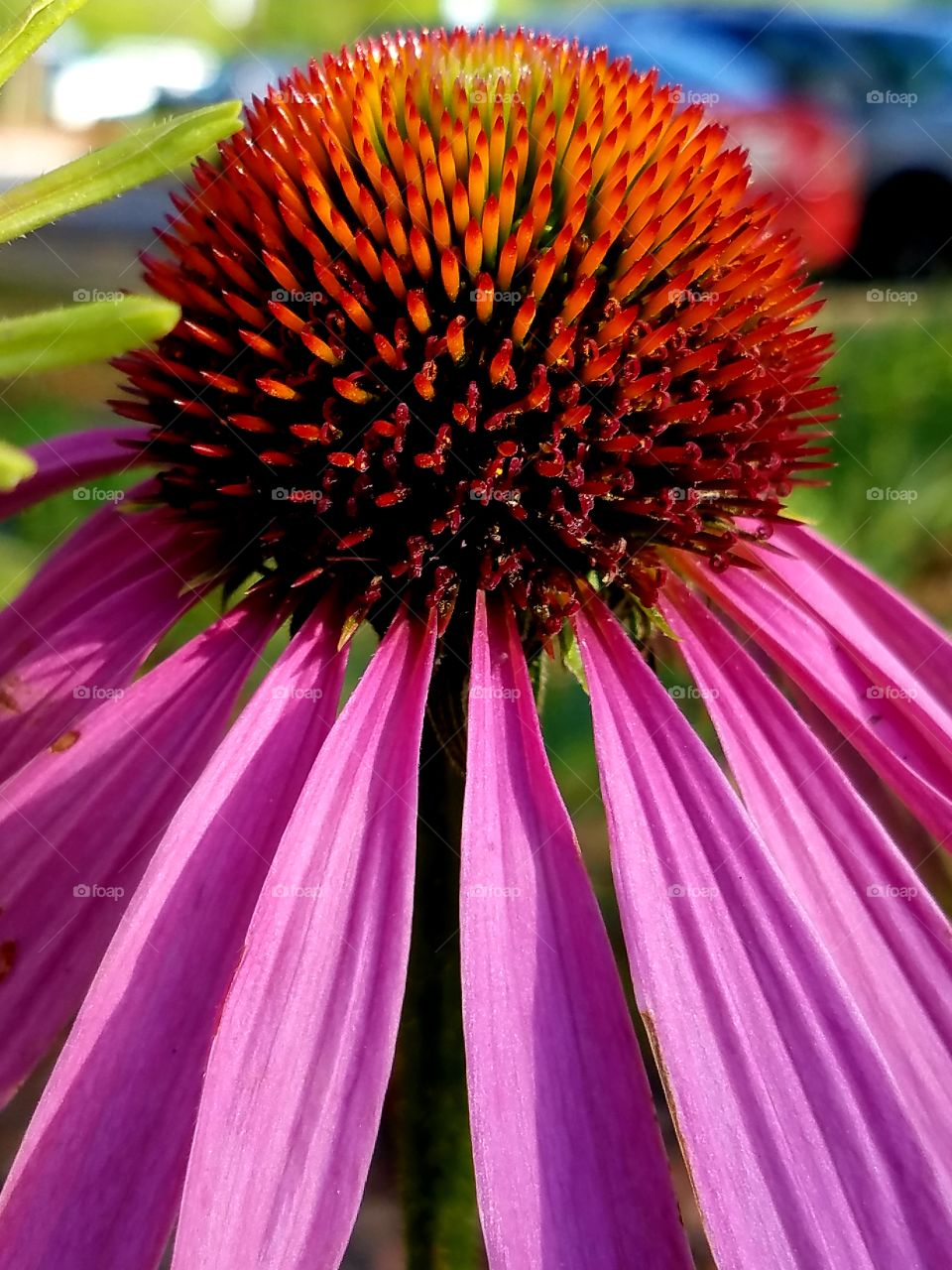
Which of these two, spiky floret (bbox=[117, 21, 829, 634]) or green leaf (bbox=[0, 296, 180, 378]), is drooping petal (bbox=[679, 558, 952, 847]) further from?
green leaf (bbox=[0, 296, 180, 378])

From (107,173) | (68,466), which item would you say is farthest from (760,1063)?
(68,466)

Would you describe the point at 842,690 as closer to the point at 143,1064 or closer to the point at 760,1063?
the point at 760,1063

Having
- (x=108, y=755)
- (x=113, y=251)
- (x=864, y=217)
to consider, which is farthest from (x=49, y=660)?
(x=113, y=251)

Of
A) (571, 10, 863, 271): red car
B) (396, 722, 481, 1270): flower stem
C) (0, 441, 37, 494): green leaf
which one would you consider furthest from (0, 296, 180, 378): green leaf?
(571, 10, 863, 271): red car

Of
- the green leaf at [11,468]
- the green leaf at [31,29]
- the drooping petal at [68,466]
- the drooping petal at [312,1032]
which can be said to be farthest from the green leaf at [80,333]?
the drooping petal at [68,466]

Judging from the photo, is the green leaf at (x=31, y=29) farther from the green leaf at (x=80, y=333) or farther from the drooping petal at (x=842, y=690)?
the drooping petal at (x=842, y=690)

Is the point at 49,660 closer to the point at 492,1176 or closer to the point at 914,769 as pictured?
the point at 492,1176

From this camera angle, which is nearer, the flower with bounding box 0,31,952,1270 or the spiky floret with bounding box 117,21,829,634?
the flower with bounding box 0,31,952,1270
